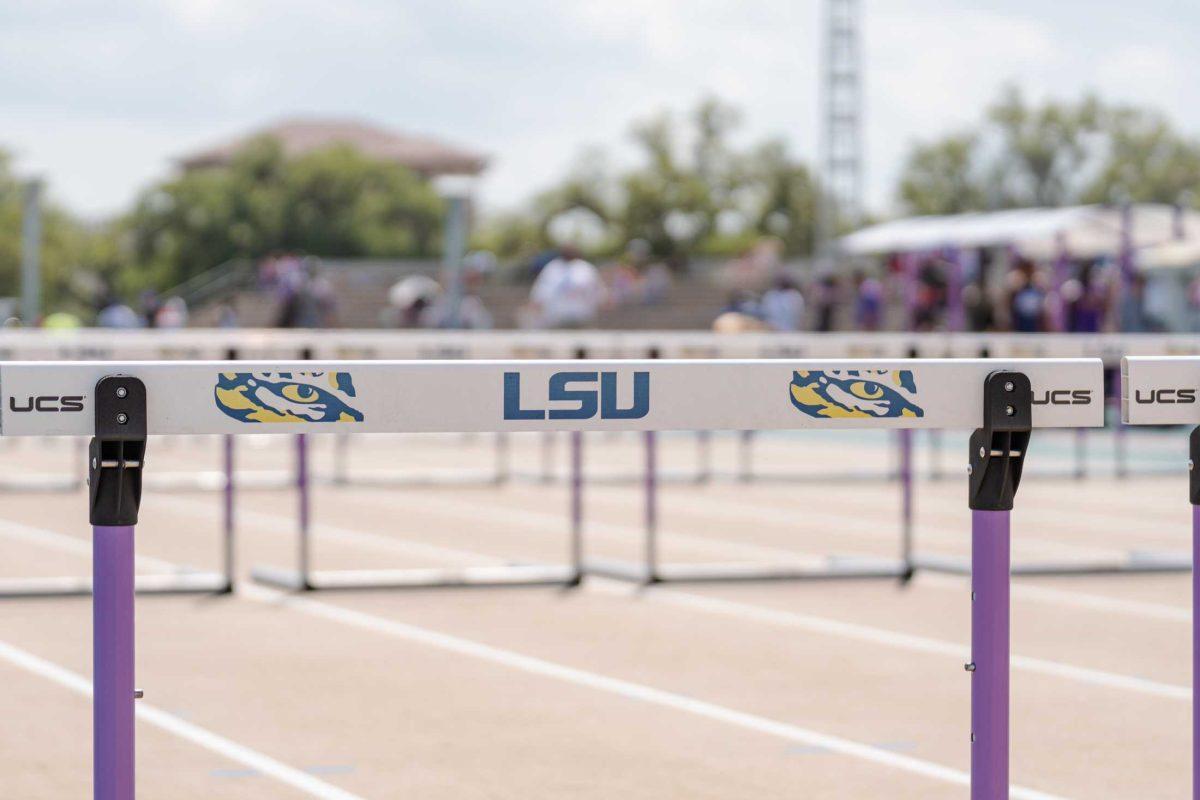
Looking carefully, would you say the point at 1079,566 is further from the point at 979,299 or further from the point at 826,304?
the point at 826,304

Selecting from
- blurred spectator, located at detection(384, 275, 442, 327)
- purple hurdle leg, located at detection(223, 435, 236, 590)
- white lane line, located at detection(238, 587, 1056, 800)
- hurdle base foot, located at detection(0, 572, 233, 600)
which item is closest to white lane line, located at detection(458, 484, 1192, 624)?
white lane line, located at detection(238, 587, 1056, 800)

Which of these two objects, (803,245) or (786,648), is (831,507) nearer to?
(786,648)

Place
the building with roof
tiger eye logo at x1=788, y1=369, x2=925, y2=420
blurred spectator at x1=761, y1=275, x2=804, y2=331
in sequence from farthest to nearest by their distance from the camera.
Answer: the building with roof
blurred spectator at x1=761, y1=275, x2=804, y2=331
tiger eye logo at x1=788, y1=369, x2=925, y2=420

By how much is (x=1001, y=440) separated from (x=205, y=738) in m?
3.55

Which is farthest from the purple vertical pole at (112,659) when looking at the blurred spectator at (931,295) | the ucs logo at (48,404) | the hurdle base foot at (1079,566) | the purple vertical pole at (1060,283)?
the blurred spectator at (931,295)

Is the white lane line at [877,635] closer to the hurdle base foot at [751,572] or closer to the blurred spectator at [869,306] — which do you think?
the hurdle base foot at [751,572]

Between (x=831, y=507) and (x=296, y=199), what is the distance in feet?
253

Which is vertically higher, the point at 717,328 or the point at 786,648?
the point at 717,328

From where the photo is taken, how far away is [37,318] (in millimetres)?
36500

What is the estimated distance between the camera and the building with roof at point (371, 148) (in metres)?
124

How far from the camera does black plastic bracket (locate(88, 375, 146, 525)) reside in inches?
151

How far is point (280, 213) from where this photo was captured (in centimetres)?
8981

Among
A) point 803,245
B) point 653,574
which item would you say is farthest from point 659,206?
point 653,574

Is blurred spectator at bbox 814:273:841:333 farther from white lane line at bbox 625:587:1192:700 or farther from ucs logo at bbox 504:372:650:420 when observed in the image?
ucs logo at bbox 504:372:650:420
